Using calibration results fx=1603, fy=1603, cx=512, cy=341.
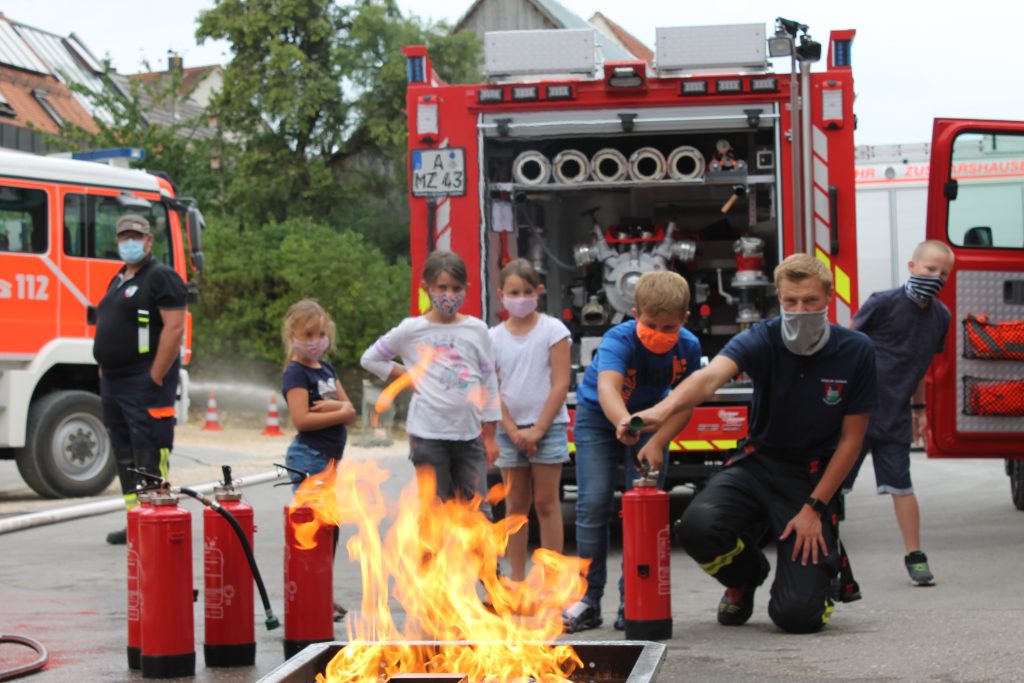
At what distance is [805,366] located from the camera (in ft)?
22.2

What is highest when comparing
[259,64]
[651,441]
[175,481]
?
[259,64]

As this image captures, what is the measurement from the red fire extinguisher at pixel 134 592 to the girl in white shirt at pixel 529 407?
2.15m

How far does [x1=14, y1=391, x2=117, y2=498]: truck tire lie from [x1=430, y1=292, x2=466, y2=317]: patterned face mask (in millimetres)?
7589

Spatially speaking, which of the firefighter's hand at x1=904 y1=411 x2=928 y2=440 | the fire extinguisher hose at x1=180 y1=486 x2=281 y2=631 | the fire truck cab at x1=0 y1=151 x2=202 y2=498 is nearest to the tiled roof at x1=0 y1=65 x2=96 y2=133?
the fire truck cab at x1=0 y1=151 x2=202 y2=498

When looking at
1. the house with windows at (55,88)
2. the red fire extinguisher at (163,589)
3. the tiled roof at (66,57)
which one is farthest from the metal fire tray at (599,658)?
the tiled roof at (66,57)

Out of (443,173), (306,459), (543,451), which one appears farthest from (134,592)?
(443,173)

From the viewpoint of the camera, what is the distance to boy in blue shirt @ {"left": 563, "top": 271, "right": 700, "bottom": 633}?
6953 mm

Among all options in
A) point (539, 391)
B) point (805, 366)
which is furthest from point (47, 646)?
point (805, 366)

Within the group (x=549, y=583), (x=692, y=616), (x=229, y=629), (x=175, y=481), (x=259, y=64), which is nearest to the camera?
(x=229, y=629)

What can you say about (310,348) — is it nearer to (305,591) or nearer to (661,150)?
(305,591)

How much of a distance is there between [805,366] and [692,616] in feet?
4.74

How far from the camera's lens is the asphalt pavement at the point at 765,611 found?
5.99 m

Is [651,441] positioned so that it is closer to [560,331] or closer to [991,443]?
[560,331]

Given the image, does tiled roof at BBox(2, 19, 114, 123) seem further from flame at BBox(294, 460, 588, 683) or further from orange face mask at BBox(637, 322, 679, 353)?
flame at BBox(294, 460, 588, 683)
